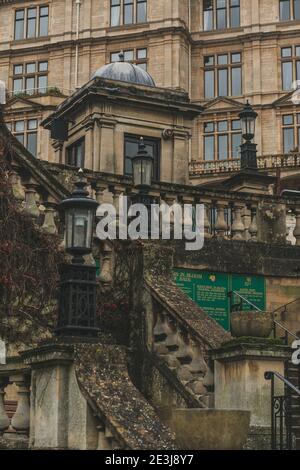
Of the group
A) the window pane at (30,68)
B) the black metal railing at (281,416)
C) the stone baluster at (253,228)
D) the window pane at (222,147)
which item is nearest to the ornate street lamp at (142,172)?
the stone baluster at (253,228)

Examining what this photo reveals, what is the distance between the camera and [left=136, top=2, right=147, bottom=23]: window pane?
57.8 metres

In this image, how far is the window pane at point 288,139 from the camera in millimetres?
55312

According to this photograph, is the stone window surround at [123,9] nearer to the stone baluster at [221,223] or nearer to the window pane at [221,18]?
the window pane at [221,18]

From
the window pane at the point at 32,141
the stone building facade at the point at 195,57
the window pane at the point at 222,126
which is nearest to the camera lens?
the stone building facade at the point at 195,57

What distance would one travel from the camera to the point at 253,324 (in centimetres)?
980

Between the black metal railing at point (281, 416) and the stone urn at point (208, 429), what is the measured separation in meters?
1.48

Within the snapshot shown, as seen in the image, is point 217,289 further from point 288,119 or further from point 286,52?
point 286,52

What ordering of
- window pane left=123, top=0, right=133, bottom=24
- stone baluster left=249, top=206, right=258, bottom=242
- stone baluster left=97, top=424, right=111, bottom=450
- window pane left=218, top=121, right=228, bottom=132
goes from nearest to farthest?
stone baluster left=97, top=424, right=111, bottom=450
stone baluster left=249, top=206, right=258, bottom=242
window pane left=218, top=121, right=228, bottom=132
window pane left=123, top=0, right=133, bottom=24

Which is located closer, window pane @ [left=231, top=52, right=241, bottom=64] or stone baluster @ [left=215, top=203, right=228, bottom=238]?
stone baluster @ [left=215, top=203, right=228, bottom=238]

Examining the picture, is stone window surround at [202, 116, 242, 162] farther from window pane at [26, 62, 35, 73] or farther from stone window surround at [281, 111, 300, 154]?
window pane at [26, 62, 35, 73]

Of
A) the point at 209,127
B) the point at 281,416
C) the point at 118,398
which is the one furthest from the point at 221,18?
the point at 118,398

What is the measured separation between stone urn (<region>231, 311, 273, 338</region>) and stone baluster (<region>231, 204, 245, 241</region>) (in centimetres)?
490

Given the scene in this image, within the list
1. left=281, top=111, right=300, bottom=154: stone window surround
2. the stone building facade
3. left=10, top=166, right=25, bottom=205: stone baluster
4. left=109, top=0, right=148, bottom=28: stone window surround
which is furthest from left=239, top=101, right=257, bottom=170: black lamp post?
left=109, top=0, right=148, bottom=28: stone window surround

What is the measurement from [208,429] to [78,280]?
236 cm
